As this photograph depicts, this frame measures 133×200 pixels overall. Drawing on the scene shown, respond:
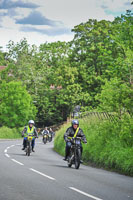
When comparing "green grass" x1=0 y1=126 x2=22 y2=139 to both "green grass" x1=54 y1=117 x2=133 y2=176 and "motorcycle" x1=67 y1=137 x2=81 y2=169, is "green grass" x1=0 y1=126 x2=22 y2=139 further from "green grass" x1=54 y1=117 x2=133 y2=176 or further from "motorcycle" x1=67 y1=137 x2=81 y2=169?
"motorcycle" x1=67 y1=137 x2=81 y2=169

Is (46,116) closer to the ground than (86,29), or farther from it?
closer to the ground

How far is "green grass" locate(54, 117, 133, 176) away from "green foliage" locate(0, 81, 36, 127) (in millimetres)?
39275

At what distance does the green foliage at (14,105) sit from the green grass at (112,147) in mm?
39275

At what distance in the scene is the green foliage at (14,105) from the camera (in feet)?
195

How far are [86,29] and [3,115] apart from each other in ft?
55.4

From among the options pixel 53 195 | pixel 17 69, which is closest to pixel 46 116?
pixel 17 69

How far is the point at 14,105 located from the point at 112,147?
4420cm

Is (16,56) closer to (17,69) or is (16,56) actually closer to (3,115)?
(17,69)

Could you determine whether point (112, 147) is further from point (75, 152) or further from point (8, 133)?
point (8, 133)

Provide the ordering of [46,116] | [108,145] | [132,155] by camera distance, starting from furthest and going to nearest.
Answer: [46,116], [108,145], [132,155]

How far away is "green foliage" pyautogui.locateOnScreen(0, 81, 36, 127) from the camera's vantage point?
59562mm

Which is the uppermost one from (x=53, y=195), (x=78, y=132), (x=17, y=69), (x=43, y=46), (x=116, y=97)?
(x=43, y=46)

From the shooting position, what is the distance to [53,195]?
869cm

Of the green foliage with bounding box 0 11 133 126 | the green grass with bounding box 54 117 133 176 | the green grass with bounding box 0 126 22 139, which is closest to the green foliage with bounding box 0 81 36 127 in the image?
the green grass with bounding box 0 126 22 139
